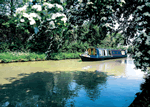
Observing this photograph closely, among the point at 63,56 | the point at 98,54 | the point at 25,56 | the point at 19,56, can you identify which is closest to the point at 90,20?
the point at 19,56

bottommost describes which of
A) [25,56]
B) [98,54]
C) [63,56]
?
[63,56]

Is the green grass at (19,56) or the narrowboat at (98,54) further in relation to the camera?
the narrowboat at (98,54)

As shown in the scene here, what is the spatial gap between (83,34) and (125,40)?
1.62 meters

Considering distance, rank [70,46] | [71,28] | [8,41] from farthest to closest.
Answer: [70,46] → [8,41] → [71,28]

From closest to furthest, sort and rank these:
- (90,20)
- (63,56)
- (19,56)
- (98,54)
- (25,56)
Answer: (90,20) < (19,56) < (25,56) < (98,54) < (63,56)

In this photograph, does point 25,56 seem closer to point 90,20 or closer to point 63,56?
point 63,56

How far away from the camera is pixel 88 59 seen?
20.5m

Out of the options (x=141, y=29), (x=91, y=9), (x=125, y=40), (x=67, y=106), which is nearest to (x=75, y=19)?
(x=91, y=9)

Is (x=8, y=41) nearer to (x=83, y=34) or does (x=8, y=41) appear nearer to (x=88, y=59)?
(x=88, y=59)

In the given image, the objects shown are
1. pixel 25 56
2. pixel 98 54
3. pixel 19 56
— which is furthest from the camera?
pixel 98 54

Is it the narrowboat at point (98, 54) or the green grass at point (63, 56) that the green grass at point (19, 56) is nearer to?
the green grass at point (63, 56)

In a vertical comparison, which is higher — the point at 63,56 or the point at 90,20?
the point at 90,20

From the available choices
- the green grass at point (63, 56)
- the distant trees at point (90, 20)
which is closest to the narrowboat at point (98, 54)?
the green grass at point (63, 56)

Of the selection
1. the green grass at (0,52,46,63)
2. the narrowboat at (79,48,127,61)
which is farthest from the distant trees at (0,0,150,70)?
the narrowboat at (79,48,127,61)
